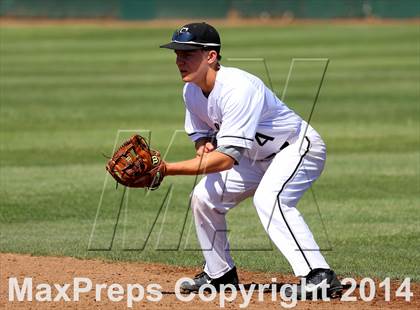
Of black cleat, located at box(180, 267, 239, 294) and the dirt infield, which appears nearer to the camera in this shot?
the dirt infield

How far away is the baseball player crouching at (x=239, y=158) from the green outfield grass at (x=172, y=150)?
48.8 inches

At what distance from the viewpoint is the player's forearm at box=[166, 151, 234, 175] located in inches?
249

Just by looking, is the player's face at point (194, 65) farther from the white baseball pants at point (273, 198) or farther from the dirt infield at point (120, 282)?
the dirt infield at point (120, 282)

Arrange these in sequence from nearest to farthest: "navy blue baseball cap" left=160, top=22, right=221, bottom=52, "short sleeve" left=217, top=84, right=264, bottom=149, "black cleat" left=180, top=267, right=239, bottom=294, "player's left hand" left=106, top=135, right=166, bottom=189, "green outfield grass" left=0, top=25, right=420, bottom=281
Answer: "player's left hand" left=106, top=135, right=166, bottom=189 < "short sleeve" left=217, top=84, right=264, bottom=149 < "navy blue baseball cap" left=160, top=22, right=221, bottom=52 < "black cleat" left=180, top=267, right=239, bottom=294 < "green outfield grass" left=0, top=25, right=420, bottom=281

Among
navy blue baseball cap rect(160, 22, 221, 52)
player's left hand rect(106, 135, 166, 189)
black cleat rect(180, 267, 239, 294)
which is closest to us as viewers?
player's left hand rect(106, 135, 166, 189)

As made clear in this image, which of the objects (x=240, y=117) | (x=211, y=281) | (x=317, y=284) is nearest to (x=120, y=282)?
(x=211, y=281)

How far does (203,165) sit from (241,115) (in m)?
0.40

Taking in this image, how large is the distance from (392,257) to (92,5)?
42.3 metres

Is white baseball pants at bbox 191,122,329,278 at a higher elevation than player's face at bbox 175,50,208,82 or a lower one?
lower

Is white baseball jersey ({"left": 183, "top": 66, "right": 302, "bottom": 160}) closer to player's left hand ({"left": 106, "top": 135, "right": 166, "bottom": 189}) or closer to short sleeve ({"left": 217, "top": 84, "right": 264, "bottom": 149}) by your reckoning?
short sleeve ({"left": 217, "top": 84, "right": 264, "bottom": 149})

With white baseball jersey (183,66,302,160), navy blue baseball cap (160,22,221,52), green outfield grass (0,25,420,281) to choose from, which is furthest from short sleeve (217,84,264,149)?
green outfield grass (0,25,420,281)

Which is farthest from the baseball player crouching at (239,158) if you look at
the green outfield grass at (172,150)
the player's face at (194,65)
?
the green outfield grass at (172,150)

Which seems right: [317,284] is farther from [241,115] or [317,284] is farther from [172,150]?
[172,150]

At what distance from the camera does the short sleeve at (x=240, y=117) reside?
6.40 m
